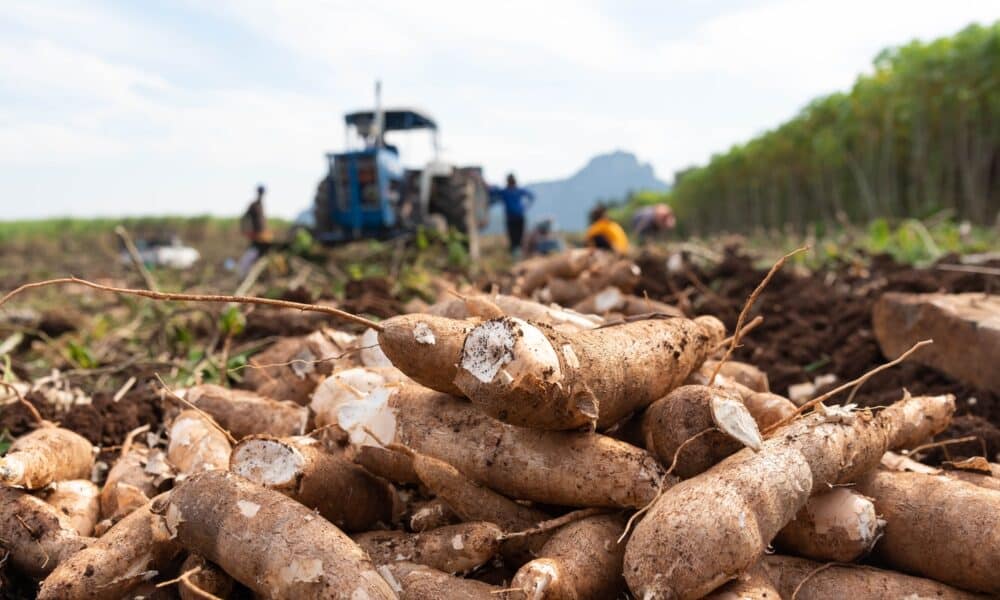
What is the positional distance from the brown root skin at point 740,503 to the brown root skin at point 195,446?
5.44ft

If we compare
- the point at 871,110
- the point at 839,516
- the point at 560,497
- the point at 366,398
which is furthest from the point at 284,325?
the point at 871,110

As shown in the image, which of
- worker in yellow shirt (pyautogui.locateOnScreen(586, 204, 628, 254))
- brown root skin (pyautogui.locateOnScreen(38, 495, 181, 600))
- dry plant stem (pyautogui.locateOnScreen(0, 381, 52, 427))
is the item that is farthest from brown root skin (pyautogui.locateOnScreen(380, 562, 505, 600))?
worker in yellow shirt (pyautogui.locateOnScreen(586, 204, 628, 254))

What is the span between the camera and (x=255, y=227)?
11.9 meters

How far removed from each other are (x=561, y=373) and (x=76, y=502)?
1.98 m

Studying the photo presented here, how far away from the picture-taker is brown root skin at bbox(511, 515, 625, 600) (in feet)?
5.73

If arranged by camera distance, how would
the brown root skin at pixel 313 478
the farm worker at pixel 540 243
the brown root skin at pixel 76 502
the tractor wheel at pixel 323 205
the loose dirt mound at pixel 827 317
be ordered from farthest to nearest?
the farm worker at pixel 540 243 → the tractor wheel at pixel 323 205 → the loose dirt mound at pixel 827 317 → the brown root skin at pixel 76 502 → the brown root skin at pixel 313 478

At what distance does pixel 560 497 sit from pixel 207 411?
70.3 inches

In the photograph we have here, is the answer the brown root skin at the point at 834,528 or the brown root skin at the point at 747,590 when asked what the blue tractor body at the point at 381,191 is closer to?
the brown root skin at the point at 834,528

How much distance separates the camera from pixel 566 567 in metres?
1.82

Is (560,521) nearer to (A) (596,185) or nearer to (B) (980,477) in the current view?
(B) (980,477)

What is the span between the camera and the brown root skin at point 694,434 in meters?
2.04

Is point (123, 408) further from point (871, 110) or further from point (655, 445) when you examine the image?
point (871, 110)

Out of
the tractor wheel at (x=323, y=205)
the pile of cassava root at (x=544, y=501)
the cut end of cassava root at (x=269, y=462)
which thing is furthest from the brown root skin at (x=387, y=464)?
the tractor wheel at (x=323, y=205)

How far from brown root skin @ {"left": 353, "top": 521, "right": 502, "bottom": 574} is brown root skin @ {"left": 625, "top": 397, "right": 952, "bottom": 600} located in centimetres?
40
